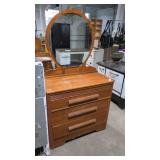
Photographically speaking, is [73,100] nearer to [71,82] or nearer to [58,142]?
[71,82]

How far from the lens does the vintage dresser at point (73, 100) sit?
1.18 metres

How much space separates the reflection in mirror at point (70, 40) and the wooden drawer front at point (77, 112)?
49 cm

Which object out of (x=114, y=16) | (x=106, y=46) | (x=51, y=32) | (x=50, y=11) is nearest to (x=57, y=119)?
(x=51, y=32)

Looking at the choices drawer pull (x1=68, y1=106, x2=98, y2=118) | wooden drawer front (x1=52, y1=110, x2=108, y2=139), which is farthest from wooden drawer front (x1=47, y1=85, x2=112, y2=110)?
wooden drawer front (x1=52, y1=110, x2=108, y2=139)

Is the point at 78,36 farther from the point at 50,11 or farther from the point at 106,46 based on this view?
the point at 106,46

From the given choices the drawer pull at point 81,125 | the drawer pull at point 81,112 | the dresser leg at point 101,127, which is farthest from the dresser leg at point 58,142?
the dresser leg at point 101,127

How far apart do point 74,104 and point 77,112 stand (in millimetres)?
109

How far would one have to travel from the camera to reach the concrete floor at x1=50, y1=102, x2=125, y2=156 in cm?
136

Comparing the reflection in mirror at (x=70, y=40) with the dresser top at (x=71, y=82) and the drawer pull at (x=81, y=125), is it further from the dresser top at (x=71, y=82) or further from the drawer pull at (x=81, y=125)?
the drawer pull at (x=81, y=125)

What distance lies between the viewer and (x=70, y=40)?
1393 millimetres

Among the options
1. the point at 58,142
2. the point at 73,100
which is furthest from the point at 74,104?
the point at 58,142

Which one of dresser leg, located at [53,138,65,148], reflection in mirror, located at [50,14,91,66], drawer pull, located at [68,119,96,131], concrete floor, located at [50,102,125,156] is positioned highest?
reflection in mirror, located at [50,14,91,66]

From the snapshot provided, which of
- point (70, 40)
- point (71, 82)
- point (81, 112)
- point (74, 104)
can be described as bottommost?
point (81, 112)

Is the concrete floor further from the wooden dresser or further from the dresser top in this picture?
the dresser top
